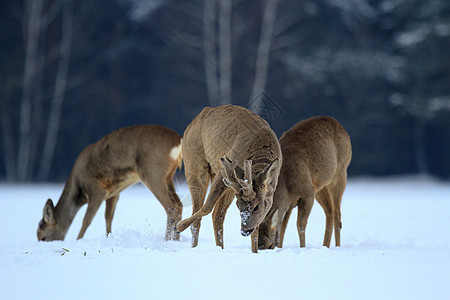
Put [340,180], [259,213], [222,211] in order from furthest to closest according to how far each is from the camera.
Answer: [340,180] < [222,211] < [259,213]

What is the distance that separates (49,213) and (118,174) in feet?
4.18

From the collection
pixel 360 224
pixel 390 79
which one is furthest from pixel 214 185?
pixel 390 79

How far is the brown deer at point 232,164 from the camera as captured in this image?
426 cm

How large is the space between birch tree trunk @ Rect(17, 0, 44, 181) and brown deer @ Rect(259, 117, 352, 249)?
1272cm

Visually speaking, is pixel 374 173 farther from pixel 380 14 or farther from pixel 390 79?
pixel 380 14

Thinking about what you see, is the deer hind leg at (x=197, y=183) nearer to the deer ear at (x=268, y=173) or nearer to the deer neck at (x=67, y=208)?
the deer ear at (x=268, y=173)

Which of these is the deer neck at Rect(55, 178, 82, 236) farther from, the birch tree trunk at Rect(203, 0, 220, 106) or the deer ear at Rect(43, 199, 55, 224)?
the birch tree trunk at Rect(203, 0, 220, 106)

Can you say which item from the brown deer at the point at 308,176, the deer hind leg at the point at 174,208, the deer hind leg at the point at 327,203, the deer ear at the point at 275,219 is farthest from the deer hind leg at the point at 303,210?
the deer hind leg at the point at 174,208

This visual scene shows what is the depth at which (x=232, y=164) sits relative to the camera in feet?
13.9

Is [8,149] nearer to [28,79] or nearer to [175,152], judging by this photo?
[28,79]

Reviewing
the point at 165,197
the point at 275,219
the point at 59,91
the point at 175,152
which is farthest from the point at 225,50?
the point at 275,219

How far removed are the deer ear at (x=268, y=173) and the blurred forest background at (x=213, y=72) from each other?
13.1 meters

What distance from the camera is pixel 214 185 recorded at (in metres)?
4.63

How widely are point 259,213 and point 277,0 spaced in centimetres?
1537
